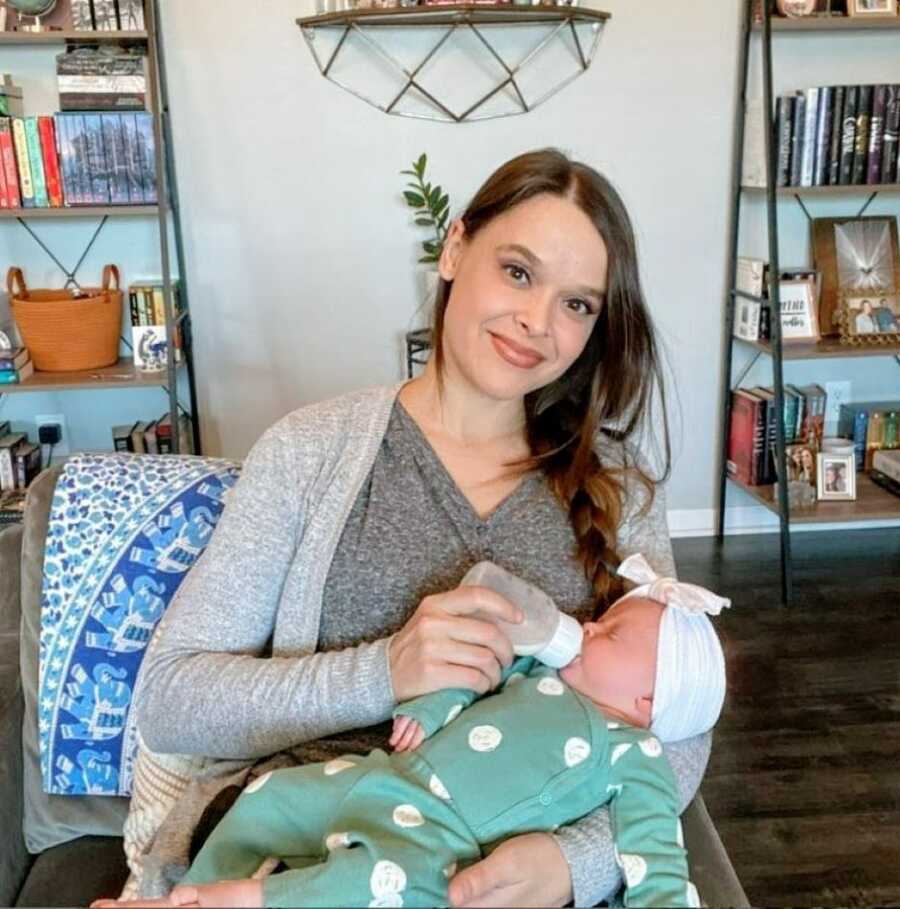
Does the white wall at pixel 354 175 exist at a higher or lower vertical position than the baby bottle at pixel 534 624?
higher

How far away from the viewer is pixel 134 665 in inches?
52.2

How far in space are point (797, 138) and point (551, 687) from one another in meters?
2.38

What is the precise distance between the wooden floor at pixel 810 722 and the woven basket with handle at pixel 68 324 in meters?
1.91

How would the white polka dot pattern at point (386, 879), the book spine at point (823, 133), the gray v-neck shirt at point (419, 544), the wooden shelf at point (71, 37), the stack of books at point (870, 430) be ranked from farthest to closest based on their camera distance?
the stack of books at point (870, 430), the book spine at point (823, 133), the wooden shelf at point (71, 37), the gray v-neck shirt at point (419, 544), the white polka dot pattern at point (386, 879)

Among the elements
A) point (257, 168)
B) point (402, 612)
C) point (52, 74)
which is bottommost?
point (402, 612)

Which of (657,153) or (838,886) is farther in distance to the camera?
(657,153)

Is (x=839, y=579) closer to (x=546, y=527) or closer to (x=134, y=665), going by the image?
(x=546, y=527)

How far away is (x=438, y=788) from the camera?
0.95 metres

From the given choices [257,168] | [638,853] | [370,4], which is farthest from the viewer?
[257,168]

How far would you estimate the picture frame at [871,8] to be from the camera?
2.85 m

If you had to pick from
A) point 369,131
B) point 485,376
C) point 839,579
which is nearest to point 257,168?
point 369,131

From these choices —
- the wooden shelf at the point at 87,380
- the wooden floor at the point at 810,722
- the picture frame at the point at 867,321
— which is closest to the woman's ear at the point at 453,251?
the wooden floor at the point at 810,722

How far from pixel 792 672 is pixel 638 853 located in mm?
1739

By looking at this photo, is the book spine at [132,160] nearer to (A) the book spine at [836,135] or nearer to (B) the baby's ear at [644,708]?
(A) the book spine at [836,135]
